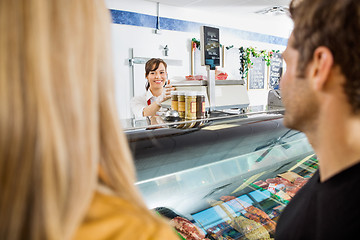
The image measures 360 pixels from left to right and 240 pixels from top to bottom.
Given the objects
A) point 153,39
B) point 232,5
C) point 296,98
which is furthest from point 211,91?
point 232,5

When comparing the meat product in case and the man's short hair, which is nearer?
the man's short hair

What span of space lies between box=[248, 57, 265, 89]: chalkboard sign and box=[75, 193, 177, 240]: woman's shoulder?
7.08 metres

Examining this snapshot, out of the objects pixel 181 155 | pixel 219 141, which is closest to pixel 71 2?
pixel 181 155

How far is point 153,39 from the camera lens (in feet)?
18.0

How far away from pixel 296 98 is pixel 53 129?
779 millimetres

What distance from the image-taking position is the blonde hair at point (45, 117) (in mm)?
416

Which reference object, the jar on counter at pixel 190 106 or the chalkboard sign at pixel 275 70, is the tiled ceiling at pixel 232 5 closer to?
the chalkboard sign at pixel 275 70

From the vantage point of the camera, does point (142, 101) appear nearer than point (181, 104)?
No

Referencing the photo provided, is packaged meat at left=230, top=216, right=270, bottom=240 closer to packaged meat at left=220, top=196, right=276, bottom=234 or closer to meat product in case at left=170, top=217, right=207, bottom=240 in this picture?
packaged meat at left=220, top=196, right=276, bottom=234

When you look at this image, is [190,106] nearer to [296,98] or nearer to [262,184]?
[262,184]

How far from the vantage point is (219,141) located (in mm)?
1630

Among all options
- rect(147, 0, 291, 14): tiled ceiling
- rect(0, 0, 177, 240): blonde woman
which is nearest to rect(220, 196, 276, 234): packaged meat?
rect(0, 0, 177, 240): blonde woman

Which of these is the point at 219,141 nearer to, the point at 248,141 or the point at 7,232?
the point at 248,141

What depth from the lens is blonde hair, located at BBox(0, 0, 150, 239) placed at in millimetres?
416
